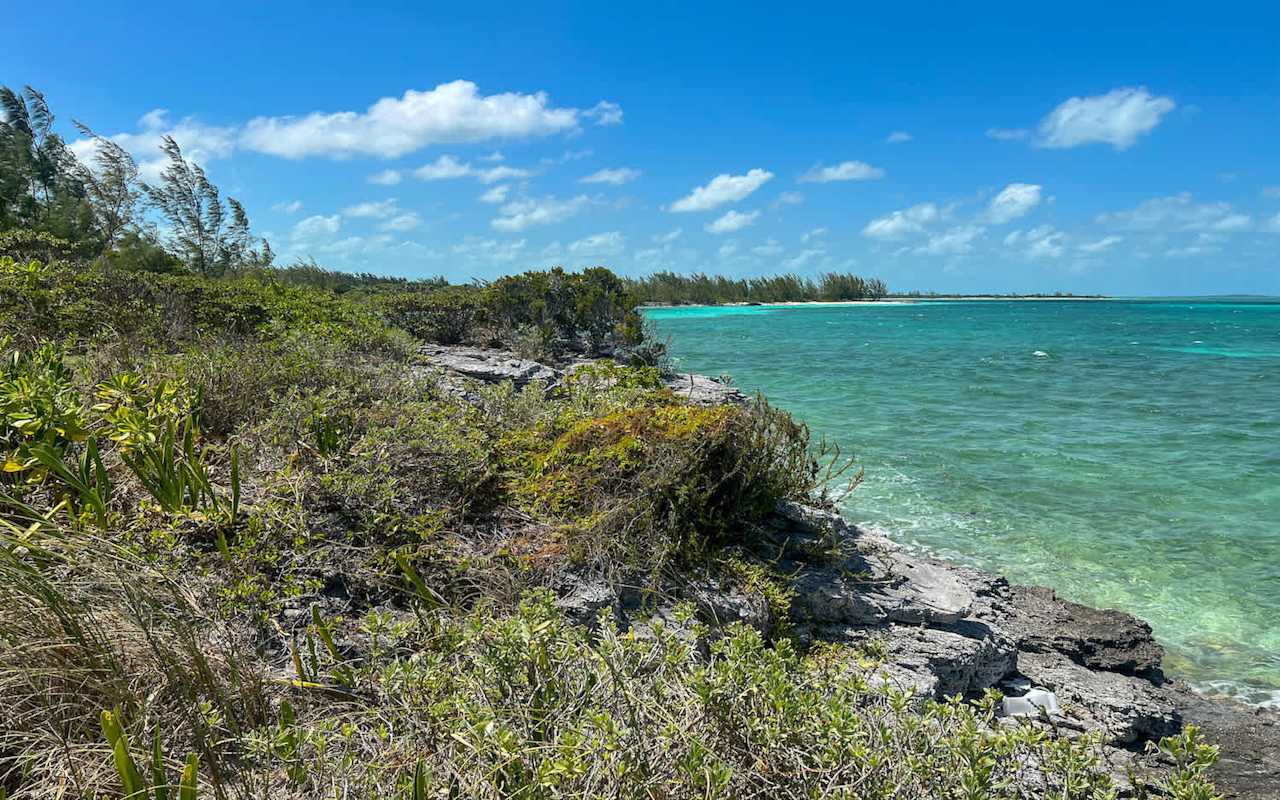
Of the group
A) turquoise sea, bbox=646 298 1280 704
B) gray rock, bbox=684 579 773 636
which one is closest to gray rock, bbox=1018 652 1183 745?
turquoise sea, bbox=646 298 1280 704

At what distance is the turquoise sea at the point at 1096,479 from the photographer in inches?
221

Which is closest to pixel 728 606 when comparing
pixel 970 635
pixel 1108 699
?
pixel 970 635

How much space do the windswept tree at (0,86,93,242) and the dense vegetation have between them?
689 inches

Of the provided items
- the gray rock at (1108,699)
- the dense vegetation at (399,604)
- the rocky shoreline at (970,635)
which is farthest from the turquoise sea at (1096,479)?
the dense vegetation at (399,604)

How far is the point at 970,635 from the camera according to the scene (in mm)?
4027

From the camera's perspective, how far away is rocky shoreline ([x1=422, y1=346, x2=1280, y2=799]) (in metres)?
3.50

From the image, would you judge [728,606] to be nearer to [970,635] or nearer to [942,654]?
[942,654]

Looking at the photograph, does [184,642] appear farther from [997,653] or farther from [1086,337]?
[1086,337]

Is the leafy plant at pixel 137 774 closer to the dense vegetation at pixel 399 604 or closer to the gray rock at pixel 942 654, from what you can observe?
the dense vegetation at pixel 399 604

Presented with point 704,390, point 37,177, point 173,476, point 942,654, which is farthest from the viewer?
point 37,177

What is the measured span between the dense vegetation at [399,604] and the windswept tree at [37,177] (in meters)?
17.5

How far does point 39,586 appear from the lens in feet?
7.52

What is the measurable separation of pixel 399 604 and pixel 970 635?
328 centimetres

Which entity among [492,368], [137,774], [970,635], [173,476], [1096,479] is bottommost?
[1096,479]
